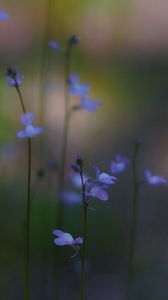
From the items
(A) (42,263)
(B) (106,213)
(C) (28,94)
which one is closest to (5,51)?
(C) (28,94)

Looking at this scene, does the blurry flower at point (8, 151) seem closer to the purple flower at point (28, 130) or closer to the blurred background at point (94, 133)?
the blurred background at point (94, 133)

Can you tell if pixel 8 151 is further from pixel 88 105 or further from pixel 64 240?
pixel 64 240

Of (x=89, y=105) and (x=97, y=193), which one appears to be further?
(x=89, y=105)

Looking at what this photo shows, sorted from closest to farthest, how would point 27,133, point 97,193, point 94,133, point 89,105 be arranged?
point 97,193 < point 27,133 < point 89,105 < point 94,133

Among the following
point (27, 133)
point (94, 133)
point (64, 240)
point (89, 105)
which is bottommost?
point (64, 240)

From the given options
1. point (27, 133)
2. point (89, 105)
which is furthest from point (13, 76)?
point (89, 105)

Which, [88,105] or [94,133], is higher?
[94,133]

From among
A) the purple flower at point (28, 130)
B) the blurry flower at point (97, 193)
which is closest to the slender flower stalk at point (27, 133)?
the purple flower at point (28, 130)

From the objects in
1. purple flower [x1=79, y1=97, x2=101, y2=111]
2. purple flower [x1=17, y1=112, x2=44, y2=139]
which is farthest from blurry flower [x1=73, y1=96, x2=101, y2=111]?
purple flower [x1=17, y1=112, x2=44, y2=139]

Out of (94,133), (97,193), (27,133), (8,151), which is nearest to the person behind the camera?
(97,193)
